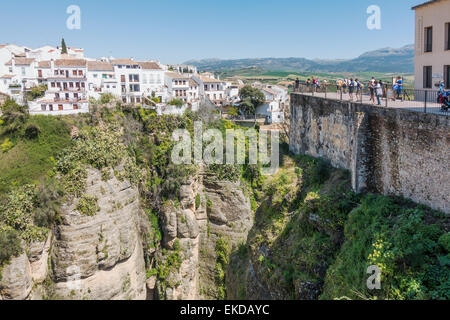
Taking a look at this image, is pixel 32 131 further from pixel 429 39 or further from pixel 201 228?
pixel 429 39

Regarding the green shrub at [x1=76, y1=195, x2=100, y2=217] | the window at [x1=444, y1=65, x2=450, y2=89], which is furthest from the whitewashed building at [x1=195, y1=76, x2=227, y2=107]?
the window at [x1=444, y1=65, x2=450, y2=89]

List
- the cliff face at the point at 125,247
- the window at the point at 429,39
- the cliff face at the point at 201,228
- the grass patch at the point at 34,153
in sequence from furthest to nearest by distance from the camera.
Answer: the cliff face at the point at 201,228 < the grass patch at the point at 34,153 < the cliff face at the point at 125,247 < the window at the point at 429,39

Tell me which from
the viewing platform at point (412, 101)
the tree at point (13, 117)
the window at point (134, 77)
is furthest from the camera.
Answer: the window at point (134, 77)

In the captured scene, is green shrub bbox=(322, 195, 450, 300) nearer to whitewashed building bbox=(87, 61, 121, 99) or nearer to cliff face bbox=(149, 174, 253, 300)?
cliff face bbox=(149, 174, 253, 300)

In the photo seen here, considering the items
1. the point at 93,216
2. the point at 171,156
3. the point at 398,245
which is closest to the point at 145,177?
the point at 171,156

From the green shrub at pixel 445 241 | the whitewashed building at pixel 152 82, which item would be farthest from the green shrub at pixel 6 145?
the green shrub at pixel 445 241

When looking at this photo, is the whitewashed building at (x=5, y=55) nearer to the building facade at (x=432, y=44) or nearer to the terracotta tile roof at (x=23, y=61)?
the terracotta tile roof at (x=23, y=61)

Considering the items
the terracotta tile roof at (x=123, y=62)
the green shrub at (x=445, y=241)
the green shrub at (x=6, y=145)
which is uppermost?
the terracotta tile roof at (x=123, y=62)
